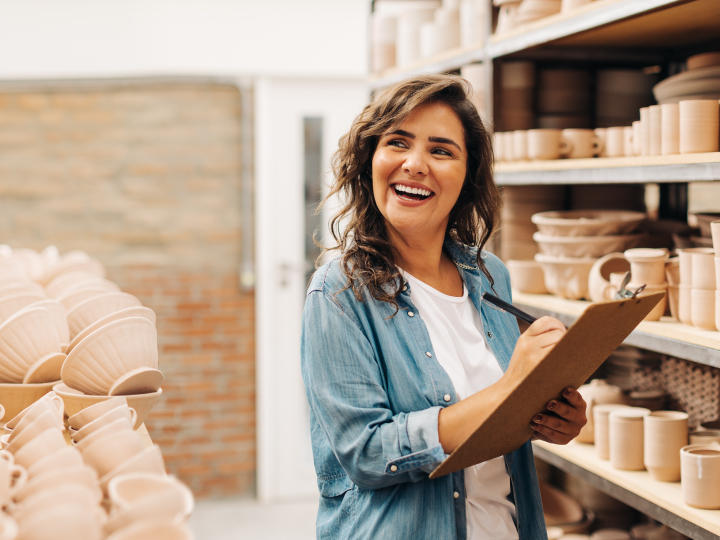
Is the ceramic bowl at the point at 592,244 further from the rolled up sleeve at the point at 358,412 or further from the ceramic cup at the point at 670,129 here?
the rolled up sleeve at the point at 358,412

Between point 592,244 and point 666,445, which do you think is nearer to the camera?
point 666,445

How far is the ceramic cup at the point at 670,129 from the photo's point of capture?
1608 millimetres

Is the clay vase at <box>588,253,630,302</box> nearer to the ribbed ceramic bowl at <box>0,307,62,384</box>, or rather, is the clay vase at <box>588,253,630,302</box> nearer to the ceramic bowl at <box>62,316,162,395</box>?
the ceramic bowl at <box>62,316,162,395</box>

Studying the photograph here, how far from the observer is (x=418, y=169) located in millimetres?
1302

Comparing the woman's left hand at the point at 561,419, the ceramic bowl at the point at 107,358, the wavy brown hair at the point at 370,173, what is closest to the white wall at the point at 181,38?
the wavy brown hair at the point at 370,173

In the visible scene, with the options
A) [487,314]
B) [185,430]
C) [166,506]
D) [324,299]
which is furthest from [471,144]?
[185,430]

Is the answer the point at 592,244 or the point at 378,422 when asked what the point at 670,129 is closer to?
the point at 592,244

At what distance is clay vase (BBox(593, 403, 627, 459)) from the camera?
190cm

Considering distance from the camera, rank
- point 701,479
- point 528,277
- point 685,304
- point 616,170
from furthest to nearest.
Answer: point 528,277, point 616,170, point 685,304, point 701,479

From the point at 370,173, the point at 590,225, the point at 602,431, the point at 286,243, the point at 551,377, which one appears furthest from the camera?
the point at 286,243

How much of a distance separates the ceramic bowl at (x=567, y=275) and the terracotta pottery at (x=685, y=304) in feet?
1.21

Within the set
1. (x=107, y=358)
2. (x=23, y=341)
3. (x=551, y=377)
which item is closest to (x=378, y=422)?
(x=551, y=377)

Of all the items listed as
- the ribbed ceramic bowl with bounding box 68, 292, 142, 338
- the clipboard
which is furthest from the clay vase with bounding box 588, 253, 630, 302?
the ribbed ceramic bowl with bounding box 68, 292, 142, 338

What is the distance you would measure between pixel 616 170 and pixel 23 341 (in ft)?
4.55
